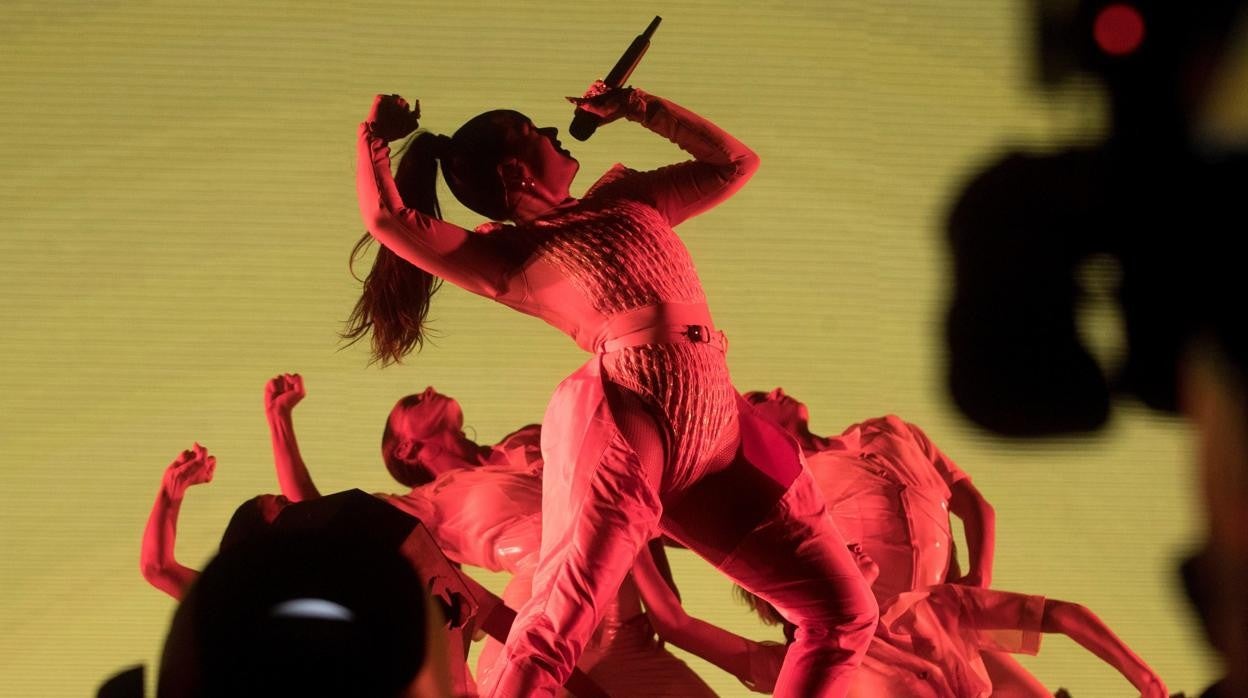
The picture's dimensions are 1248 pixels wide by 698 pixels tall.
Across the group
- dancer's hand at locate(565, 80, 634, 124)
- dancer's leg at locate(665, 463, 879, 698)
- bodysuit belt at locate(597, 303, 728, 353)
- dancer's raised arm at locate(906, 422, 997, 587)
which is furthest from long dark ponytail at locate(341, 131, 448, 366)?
dancer's raised arm at locate(906, 422, 997, 587)

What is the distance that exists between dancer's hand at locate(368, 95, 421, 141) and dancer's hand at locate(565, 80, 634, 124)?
25cm

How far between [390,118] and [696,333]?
0.55 m

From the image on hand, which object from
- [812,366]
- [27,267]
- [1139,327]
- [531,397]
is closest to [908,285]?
[812,366]

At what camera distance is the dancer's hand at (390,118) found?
1.78 m

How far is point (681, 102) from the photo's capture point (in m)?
2.65

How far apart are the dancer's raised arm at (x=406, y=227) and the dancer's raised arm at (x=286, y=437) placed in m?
0.65

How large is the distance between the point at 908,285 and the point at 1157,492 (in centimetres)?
70

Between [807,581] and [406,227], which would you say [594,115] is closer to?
[406,227]

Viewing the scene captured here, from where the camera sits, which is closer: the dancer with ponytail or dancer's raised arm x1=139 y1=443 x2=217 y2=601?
the dancer with ponytail

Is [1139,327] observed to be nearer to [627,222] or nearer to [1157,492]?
[1157,492]

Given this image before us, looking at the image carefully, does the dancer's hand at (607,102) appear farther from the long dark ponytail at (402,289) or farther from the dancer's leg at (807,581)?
the dancer's leg at (807,581)

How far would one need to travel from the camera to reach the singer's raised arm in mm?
1834

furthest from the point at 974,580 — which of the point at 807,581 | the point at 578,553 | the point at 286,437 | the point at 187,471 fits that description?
the point at 187,471

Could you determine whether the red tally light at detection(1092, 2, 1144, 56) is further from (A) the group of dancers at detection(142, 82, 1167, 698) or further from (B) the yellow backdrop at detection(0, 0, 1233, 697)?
(A) the group of dancers at detection(142, 82, 1167, 698)
